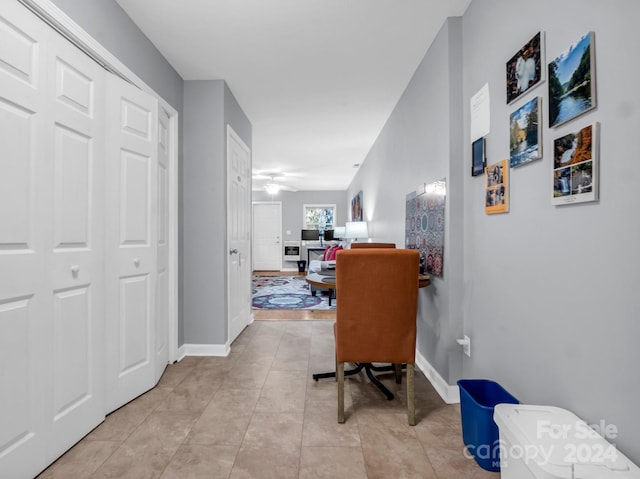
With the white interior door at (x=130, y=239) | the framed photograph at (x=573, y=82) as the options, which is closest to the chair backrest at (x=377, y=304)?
the framed photograph at (x=573, y=82)

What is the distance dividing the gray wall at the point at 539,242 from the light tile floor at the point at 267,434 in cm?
48

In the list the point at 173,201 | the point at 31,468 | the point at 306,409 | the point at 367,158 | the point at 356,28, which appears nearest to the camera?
the point at 31,468

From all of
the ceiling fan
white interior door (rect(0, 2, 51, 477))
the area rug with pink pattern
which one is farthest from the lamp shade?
white interior door (rect(0, 2, 51, 477))

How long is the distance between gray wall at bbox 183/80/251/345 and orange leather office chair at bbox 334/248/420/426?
4.96 ft

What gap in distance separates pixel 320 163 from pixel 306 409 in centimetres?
506

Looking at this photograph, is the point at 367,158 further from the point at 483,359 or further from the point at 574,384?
the point at 574,384

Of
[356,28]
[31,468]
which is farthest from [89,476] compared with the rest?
[356,28]

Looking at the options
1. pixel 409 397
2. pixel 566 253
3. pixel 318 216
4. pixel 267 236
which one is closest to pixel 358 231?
pixel 409 397

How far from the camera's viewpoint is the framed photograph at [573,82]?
1087mm

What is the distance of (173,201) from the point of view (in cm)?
279

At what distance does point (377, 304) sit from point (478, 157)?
105 centimetres

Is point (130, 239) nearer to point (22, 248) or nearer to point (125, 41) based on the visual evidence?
point (22, 248)

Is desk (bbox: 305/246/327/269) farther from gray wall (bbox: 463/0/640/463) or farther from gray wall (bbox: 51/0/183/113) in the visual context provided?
gray wall (bbox: 463/0/640/463)

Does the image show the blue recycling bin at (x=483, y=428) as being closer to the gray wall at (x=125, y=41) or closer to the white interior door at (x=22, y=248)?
the white interior door at (x=22, y=248)
